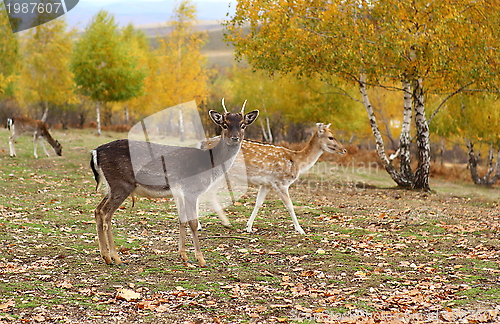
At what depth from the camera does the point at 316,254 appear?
29.0ft

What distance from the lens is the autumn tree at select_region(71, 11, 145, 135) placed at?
38469mm

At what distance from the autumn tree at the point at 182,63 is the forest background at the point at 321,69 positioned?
11 centimetres

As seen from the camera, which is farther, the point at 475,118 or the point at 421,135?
the point at 475,118

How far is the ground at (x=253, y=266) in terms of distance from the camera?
5.97 meters

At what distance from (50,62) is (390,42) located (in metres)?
36.0

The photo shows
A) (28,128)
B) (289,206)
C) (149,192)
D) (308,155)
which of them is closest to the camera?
(149,192)

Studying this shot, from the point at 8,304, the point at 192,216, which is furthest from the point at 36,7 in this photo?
the point at 8,304

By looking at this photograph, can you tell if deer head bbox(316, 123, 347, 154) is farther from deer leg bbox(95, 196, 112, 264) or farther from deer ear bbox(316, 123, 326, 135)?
deer leg bbox(95, 196, 112, 264)

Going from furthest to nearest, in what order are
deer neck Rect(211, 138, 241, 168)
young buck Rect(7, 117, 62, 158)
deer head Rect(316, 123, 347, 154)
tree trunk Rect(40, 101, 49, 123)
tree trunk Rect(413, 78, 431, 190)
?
tree trunk Rect(40, 101, 49, 123) → young buck Rect(7, 117, 62, 158) → tree trunk Rect(413, 78, 431, 190) → deer head Rect(316, 123, 347, 154) → deer neck Rect(211, 138, 241, 168)

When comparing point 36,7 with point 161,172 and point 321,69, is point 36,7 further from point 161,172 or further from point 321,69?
point 161,172

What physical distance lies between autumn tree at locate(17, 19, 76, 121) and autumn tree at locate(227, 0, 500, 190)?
2914cm

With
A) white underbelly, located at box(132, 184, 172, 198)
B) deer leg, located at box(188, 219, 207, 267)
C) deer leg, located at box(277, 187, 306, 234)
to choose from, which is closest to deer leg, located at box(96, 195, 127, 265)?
white underbelly, located at box(132, 184, 172, 198)

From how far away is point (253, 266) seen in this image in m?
7.99

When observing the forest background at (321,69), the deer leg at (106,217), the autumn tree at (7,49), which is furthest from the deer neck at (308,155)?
the autumn tree at (7,49)
